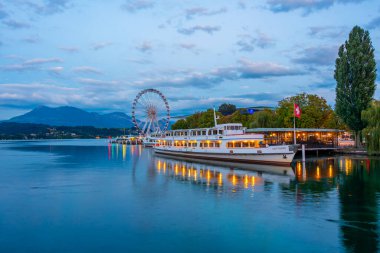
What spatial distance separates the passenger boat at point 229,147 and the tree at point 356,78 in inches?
823

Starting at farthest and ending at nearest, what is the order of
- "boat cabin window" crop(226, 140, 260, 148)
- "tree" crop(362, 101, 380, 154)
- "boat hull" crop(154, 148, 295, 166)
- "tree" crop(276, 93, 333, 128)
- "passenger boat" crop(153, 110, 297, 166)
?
"tree" crop(276, 93, 333, 128)
"tree" crop(362, 101, 380, 154)
"boat cabin window" crop(226, 140, 260, 148)
"passenger boat" crop(153, 110, 297, 166)
"boat hull" crop(154, 148, 295, 166)

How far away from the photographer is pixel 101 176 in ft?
154

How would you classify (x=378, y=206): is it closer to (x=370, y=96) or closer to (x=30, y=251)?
(x=30, y=251)

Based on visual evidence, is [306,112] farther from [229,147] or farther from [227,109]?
[227,109]

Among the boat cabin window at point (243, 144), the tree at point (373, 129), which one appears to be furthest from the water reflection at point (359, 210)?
the tree at point (373, 129)

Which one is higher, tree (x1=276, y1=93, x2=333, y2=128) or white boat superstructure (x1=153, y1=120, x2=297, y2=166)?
tree (x1=276, y1=93, x2=333, y2=128)

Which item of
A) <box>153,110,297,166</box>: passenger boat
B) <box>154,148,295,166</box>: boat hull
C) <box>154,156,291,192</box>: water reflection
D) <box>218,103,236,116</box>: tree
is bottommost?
<box>154,156,291,192</box>: water reflection

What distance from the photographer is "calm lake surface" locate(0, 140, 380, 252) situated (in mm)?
18672

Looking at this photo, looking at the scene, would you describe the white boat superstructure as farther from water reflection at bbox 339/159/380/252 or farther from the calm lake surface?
the calm lake surface

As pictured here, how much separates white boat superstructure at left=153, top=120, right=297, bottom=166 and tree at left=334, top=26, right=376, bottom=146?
2193cm

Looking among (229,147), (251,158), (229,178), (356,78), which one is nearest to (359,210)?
(229,178)

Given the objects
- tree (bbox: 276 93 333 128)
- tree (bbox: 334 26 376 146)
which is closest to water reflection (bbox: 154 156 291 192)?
tree (bbox: 334 26 376 146)

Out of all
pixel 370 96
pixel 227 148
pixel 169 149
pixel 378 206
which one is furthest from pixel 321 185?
pixel 169 149

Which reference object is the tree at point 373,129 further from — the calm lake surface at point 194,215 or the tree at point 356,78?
the calm lake surface at point 194,215
